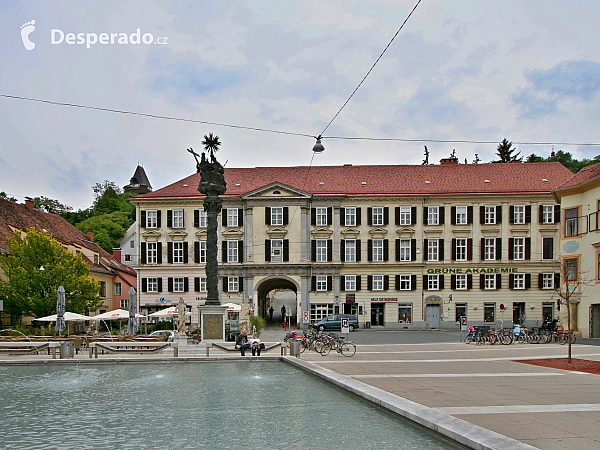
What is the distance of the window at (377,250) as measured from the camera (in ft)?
201

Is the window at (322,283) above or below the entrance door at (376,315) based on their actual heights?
above

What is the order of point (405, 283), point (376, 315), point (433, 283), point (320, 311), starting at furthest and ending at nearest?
1. point (320, 311)
2. point (376, 315)
3. point (405, 283)
4. point (433, 283)

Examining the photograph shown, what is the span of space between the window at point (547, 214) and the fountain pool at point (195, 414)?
45651 millimetres

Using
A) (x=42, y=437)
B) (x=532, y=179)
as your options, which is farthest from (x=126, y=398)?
(x=532, y=179)

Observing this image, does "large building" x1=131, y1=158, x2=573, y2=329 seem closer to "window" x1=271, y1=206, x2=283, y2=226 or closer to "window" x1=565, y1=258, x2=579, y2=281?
"window" x1=271, y1=206, x2=283, y2=226

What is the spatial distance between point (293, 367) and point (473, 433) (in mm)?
13529

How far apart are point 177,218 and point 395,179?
21.1m

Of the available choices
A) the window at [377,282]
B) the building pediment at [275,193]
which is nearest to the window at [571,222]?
the window at [377,282]

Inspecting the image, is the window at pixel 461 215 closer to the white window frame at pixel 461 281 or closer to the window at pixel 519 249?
the white window frame at pixel 461 281

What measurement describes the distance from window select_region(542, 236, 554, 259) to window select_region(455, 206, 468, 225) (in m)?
7.21

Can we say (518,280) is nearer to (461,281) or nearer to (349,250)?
(461,281)

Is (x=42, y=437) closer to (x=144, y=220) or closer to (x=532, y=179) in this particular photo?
(x=144, y=220)

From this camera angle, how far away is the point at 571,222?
1734 inches

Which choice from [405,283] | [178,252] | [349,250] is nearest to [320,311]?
[349,250]
